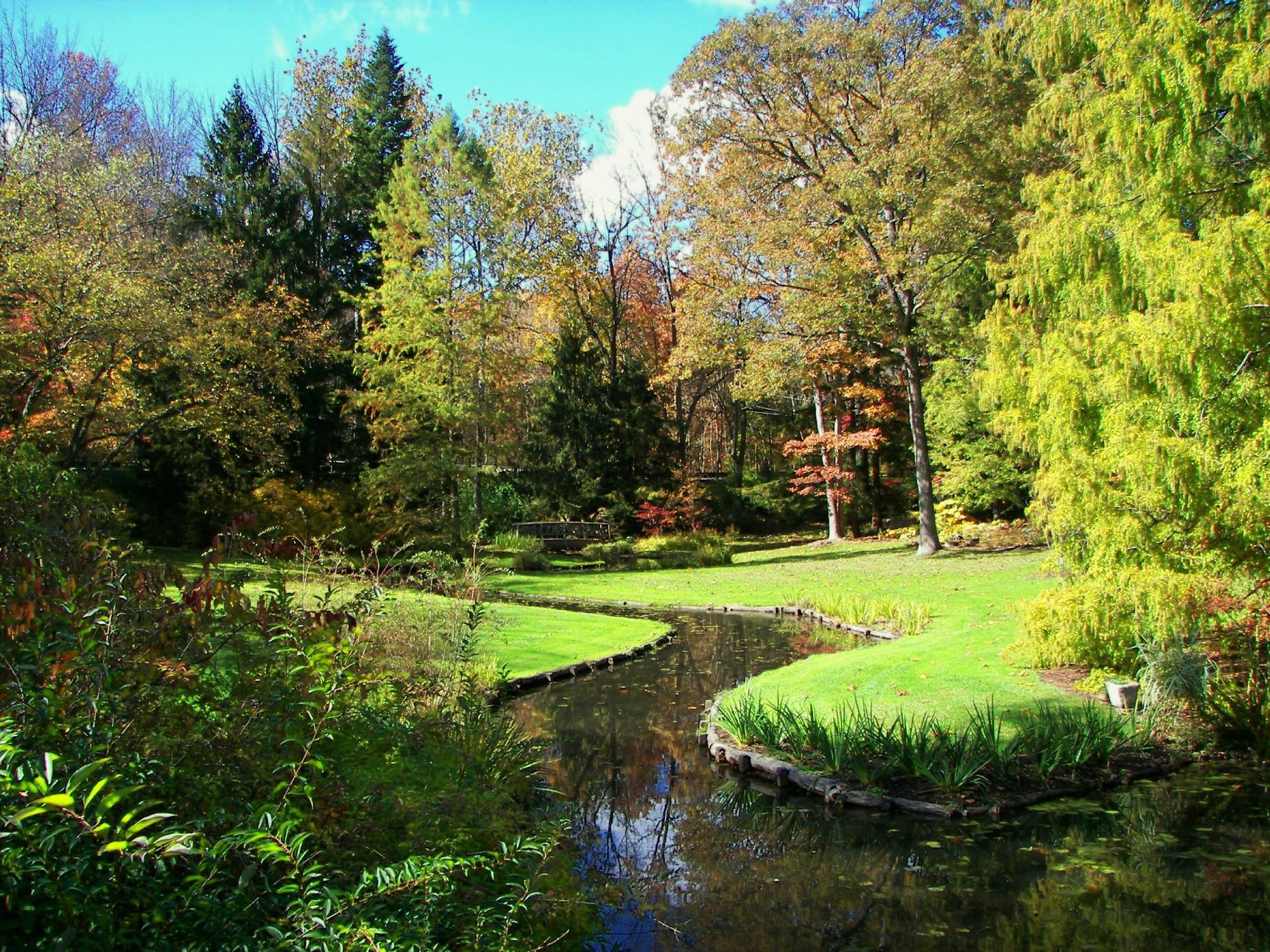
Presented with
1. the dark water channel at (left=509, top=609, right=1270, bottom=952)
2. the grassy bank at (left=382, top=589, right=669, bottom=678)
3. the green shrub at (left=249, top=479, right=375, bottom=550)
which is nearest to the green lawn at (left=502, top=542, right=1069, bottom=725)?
the dark water channel at (left=509, top=609, right=1270, bottom=952)

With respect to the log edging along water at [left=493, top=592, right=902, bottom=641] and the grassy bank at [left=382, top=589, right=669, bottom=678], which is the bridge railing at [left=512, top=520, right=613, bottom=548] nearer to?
→ the log edging along water at [left=493, top=592, right=902, bottom=641]

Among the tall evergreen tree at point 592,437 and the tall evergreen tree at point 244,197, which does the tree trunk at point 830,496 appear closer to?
the tall evergreen tree at point 592,437

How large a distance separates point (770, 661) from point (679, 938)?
7.18 metres

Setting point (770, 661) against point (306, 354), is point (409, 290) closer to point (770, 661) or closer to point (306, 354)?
point (306, 354)

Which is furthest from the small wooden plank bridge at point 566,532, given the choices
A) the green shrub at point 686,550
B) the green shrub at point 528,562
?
the green shrub at point 528,562

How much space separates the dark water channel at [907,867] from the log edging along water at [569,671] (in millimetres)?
2203

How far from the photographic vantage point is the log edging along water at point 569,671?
32.8 ft

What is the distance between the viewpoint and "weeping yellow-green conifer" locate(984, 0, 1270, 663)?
21.2 feet

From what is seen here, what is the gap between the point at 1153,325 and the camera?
667 centimetres

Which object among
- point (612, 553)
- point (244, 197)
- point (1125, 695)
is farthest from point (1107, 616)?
point (244, 197)

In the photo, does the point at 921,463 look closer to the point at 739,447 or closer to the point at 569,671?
the point at 569,671

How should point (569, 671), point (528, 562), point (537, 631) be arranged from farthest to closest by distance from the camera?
1. point (528, 562)
2. point (537, 631)
3. point (569, 671)

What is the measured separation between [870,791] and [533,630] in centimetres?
744

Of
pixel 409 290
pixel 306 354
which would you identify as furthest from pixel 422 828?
pixel 306 354
